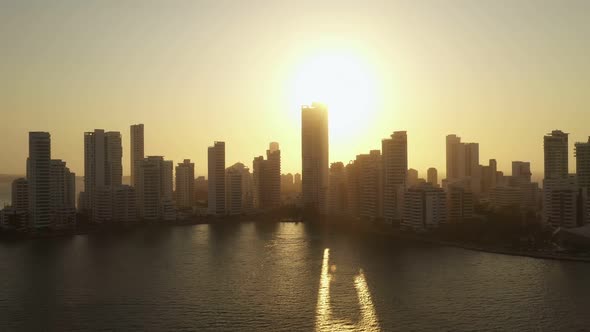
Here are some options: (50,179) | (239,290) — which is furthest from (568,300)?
(50,179)

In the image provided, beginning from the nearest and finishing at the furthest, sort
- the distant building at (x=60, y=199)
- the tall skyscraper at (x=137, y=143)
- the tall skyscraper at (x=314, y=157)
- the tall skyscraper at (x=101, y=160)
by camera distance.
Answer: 1. the distant building at (x=60, y=199)
2. the tall skyscraper at (x=101, y=160)
3. the tall skyscraper at (x=314, y=157)
4. the tall skyscraper at (x=137, y=143)

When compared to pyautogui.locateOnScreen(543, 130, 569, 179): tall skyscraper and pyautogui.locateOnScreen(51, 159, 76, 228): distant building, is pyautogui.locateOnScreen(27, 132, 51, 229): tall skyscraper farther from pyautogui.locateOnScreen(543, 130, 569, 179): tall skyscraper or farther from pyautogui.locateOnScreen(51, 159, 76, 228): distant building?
pyautogui.locateOnScreen(543, 130, 569, 179): tall skyscraper

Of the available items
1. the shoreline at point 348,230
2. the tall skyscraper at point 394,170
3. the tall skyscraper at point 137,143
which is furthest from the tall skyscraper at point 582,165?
the tall skyscraper at point 137,143

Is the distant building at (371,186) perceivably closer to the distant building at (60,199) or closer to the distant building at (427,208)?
the distant building at (427,208)

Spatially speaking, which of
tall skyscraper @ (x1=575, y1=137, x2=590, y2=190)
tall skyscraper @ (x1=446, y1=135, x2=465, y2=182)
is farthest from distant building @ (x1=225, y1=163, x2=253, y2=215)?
tall skyscraper @ (x1=575, y1=137, x2=590, y2=190)

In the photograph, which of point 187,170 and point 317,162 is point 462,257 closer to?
point 317,162

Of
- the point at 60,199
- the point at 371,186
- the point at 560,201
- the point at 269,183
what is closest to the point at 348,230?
the point at 371,186
